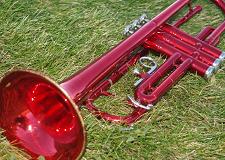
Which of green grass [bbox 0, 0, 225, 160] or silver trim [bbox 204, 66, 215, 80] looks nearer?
green grass [bbox 0, 0, 225, 160]

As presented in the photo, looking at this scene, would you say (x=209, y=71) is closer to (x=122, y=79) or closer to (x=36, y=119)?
(x=122, y=79)

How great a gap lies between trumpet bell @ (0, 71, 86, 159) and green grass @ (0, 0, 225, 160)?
100mm

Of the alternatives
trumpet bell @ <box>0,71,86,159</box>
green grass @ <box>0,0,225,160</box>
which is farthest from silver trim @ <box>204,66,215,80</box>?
trumpet bell @ <box>0,71,86,159</box>

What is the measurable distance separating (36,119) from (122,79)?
75cm

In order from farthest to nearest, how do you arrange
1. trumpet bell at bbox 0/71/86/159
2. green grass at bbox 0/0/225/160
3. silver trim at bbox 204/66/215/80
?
silver trim at bbox 204/66/215/80 → green grass at bbox 0/0/225/160 → trumpet bell at bbox 0/71/86/159

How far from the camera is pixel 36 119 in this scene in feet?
8.08

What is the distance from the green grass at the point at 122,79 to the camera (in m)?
2.60

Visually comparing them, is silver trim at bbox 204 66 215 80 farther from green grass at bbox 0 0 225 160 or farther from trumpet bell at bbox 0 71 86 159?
trumpet bell at bbox 0 71 86 159

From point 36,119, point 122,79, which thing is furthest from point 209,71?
point 36,119

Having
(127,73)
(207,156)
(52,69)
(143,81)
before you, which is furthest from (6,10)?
(207,156)

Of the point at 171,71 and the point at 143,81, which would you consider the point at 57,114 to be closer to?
the point at 143,81

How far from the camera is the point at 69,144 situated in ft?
7.65

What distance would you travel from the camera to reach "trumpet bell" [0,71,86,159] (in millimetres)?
2334

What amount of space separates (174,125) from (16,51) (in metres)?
1.12
